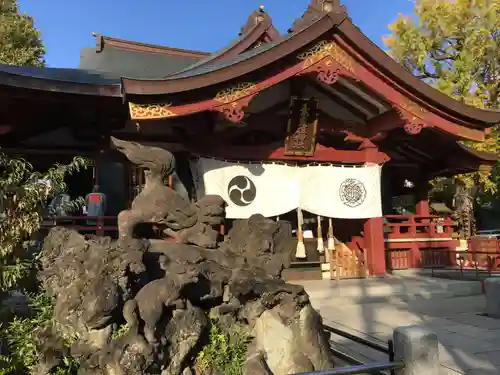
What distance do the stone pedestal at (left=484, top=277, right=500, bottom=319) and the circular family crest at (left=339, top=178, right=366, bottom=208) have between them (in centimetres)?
375

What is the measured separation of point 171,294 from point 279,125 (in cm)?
699

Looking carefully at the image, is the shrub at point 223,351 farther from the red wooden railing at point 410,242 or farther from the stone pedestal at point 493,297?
the red wooden railing at point 410,242

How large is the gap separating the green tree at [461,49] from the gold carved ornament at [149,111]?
1419cm

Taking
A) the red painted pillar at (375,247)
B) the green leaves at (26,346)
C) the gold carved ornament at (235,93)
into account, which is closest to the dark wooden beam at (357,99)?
the red painted pillar at (375,247)

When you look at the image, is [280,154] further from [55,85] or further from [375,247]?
[55,85]

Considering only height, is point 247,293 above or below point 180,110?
below

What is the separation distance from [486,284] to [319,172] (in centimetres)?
441

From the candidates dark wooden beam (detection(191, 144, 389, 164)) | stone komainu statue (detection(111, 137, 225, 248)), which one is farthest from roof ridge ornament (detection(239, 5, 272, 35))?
stone komainu statue (detection(111, 137, 225, 248))

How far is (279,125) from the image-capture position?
10133 millimetres

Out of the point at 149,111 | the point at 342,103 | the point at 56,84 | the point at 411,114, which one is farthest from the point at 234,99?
the point at 411,114

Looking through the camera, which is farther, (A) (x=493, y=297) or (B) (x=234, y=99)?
(B) (x=234, y=99)

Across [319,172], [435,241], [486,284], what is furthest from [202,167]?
[435,241]

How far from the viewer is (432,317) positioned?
7.25 metres

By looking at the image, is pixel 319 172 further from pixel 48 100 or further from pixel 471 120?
pixel 48 100
